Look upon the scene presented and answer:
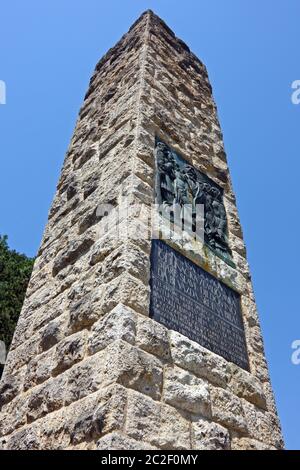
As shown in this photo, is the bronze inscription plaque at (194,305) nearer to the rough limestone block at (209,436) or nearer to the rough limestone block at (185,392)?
the rough limestone block at (185,392)

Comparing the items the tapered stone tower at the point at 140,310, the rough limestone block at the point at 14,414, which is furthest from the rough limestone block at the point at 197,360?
the rough limestone block at the point at 14,414

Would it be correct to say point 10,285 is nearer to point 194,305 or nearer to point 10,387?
point 10,387

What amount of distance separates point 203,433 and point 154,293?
82 centimetres

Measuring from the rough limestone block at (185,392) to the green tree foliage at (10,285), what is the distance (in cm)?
751

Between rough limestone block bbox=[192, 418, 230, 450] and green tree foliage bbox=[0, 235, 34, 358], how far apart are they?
7.60 m

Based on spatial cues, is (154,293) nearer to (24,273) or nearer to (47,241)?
(47,241)

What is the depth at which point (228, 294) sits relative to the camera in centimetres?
336

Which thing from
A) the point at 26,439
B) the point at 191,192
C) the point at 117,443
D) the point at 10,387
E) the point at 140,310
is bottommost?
the point at 117,443

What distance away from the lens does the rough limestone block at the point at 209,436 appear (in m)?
2.27

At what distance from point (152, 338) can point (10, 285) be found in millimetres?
8520

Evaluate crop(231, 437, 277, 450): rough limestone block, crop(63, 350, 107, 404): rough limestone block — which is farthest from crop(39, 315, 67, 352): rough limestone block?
crop(231, 437, 277, 450): rough limestone block

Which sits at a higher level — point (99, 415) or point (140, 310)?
point (140, 310)

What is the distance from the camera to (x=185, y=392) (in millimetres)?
2395

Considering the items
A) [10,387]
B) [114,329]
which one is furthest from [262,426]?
[10,387]
